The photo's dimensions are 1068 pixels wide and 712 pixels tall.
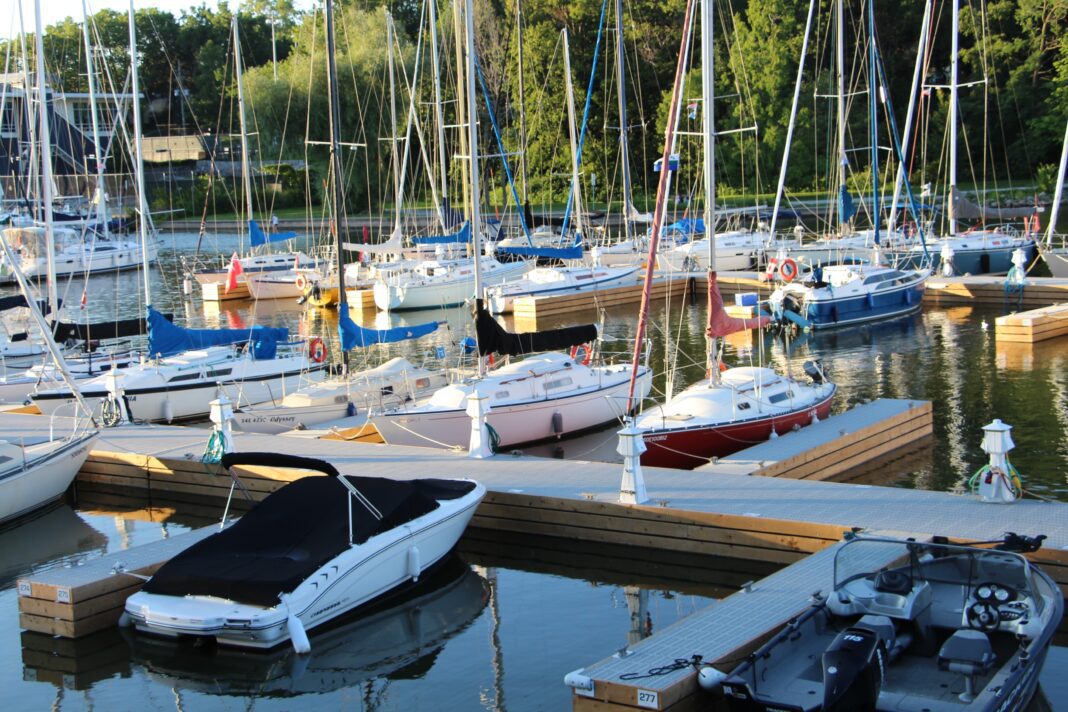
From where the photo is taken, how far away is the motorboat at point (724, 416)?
19859 millimetres

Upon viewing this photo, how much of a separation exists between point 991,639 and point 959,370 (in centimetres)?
1845

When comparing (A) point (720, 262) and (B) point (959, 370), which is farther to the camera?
(A) point (720, 262)

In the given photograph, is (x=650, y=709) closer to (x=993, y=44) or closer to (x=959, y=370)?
(x=959, y=370)

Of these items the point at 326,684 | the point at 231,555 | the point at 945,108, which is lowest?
the point at 326,684

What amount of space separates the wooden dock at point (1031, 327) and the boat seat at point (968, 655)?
22.0 meters

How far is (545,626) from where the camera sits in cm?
1411

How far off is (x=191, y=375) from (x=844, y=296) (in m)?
18.7

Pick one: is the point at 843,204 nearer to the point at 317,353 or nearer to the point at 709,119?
the point at 317,353

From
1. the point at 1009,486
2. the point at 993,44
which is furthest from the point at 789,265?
the point at 993,44

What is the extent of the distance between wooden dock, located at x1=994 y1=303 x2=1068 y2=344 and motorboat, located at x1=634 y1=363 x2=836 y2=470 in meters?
11.6

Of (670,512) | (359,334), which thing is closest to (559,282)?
(359,334)

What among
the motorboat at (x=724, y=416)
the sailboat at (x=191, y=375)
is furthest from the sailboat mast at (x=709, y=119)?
the sailboat at (x=191, y=375)

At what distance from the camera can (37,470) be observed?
1900 cm

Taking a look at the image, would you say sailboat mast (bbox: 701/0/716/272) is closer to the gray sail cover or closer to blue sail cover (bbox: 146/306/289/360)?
blue sail cover (bbox: 146/306/289/360)
